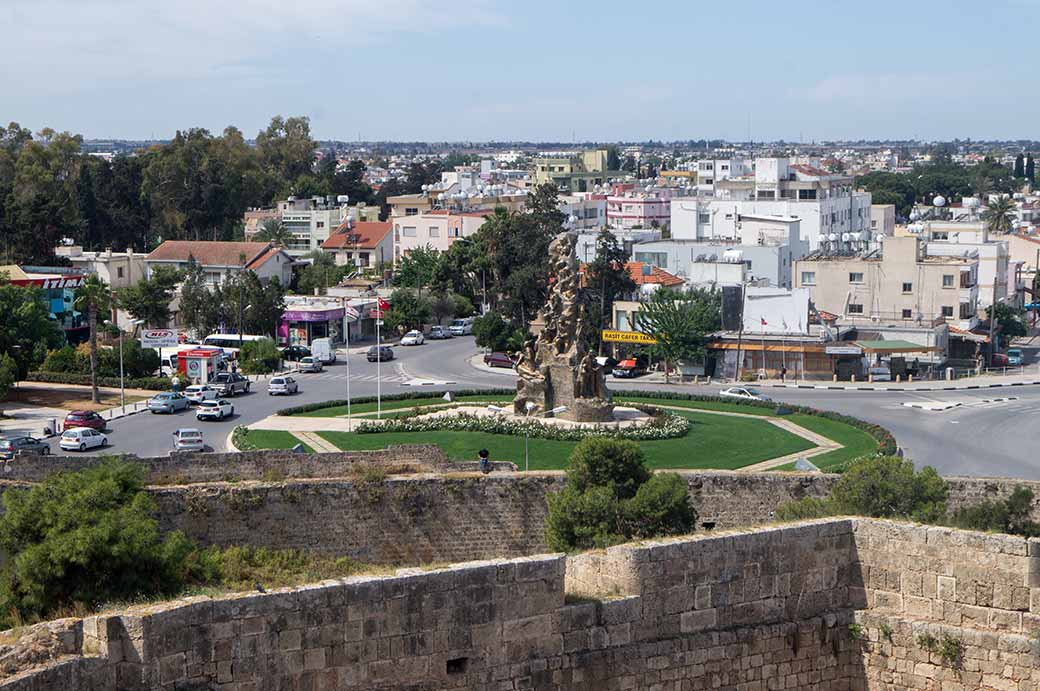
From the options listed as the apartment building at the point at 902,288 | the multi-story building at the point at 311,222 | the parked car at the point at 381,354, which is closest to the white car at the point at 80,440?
the parked car at the point at 381,354

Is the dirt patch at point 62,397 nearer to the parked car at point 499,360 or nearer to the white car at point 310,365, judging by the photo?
the white car at point 310,365

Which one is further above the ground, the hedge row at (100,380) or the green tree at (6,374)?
the green tree at (6,374)

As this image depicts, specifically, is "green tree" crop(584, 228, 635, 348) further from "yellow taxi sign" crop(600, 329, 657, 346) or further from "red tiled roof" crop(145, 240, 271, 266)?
"red tiled roof" crop(145, 240, 271, 266)

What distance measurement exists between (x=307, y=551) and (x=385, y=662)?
37.1 feet

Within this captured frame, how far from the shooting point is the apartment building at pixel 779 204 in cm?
8706

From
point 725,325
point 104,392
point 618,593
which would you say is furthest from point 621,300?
point 618,593

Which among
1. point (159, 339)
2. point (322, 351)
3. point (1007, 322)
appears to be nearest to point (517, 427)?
point (322, 351)

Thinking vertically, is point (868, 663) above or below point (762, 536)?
below

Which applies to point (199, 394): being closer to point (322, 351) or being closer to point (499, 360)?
point (322, 351)

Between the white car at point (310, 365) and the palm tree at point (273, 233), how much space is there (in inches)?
1489

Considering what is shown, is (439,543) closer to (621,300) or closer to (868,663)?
(868,663)

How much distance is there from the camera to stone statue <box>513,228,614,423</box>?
1569 inches

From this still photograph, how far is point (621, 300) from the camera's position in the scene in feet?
211

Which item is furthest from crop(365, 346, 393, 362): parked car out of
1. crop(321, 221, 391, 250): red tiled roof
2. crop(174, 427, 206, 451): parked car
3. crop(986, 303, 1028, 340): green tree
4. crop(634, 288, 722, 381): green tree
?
crop(321, 221, 391, 250): red tiled roof
